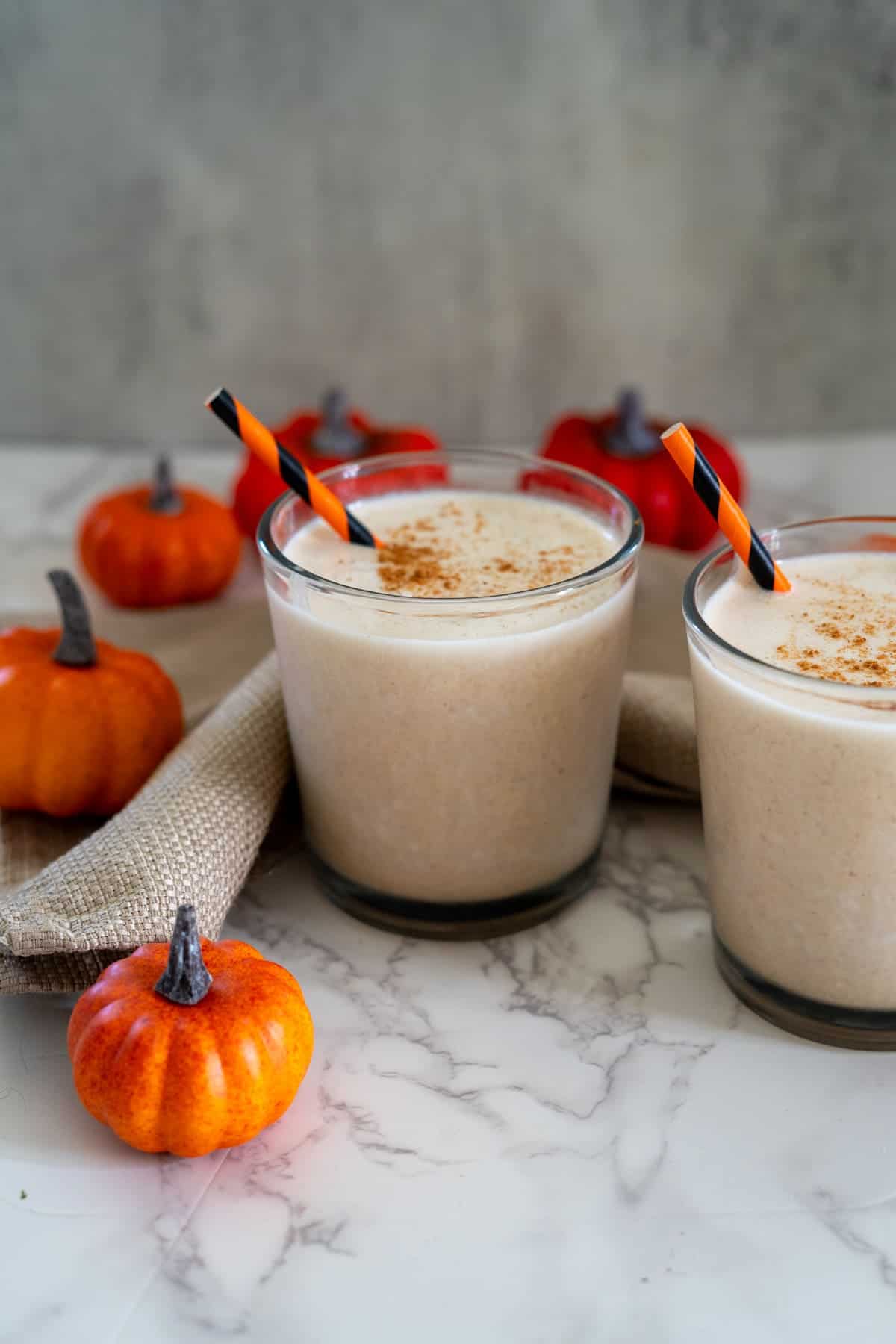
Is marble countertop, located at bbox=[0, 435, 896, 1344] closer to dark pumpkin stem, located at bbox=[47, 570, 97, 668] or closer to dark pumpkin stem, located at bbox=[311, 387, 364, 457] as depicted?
dark pumpkin stem, located at bbox=[47, 570, 97, 668]

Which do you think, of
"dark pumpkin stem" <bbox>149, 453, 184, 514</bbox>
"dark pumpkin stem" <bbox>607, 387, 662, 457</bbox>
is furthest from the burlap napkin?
"dark pumpkin stem" <bbox>607, 387, 662, 457</bbox>

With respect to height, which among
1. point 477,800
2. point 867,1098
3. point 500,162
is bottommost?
point 867,1098

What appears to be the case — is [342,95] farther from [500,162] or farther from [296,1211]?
[296,1211]

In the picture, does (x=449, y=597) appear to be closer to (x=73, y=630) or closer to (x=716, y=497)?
(x=716, y=497)

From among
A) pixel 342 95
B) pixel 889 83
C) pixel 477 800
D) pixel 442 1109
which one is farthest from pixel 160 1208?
pixel 889 83

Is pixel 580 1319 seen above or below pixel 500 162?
below

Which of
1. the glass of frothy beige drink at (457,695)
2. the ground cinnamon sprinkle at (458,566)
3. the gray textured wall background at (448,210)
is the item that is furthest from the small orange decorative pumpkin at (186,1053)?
the gray textured wall background at (448,210)

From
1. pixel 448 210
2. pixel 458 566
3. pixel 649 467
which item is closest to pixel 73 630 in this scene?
pixel 458 566

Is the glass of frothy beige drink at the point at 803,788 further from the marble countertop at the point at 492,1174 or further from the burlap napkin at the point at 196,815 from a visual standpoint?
the burlap napkin at the point at 196,815
